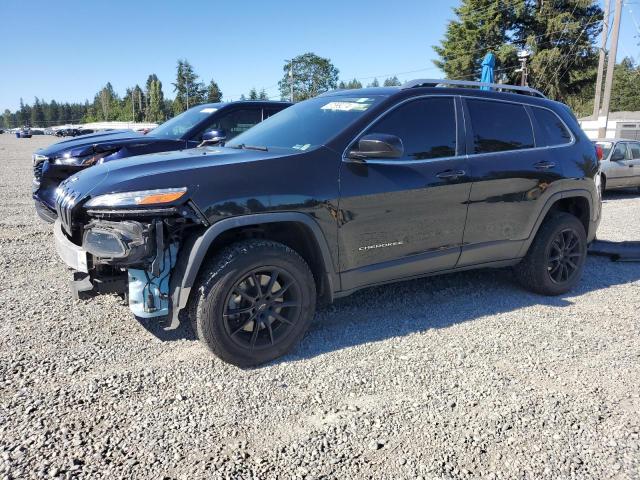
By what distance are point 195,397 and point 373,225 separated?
1.65 meters

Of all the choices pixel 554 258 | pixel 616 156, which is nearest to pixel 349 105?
pixel 554 258

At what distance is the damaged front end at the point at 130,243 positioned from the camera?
290 cm

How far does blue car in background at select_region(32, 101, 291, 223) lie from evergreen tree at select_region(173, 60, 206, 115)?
93121mm

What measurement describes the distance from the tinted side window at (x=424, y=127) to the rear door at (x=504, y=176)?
0.68ft

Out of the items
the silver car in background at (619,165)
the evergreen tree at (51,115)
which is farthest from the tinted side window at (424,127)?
the evergreen tree at (51,115)

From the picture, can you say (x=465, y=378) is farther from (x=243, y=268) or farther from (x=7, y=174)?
(x=7, y=174)

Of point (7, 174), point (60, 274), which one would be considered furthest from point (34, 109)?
point (60, 274)

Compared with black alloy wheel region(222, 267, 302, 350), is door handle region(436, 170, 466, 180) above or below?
above

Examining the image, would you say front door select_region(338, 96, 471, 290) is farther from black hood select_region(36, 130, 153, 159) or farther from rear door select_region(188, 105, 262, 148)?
black hood select_region(36, 130, 153, 159)

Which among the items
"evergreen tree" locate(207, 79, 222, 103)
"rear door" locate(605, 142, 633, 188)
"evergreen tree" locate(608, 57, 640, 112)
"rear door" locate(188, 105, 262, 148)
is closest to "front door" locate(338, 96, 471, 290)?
"rear door" locate(188, 105, 262, 148)

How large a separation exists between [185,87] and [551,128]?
3907 inches

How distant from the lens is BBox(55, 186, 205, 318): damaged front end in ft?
9.51

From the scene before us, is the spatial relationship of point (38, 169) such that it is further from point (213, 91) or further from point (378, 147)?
point (213, 91)

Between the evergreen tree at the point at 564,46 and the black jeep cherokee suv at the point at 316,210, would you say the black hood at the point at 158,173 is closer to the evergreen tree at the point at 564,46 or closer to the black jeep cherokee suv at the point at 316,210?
the black jeep cherokee suv at the point at 316,210
